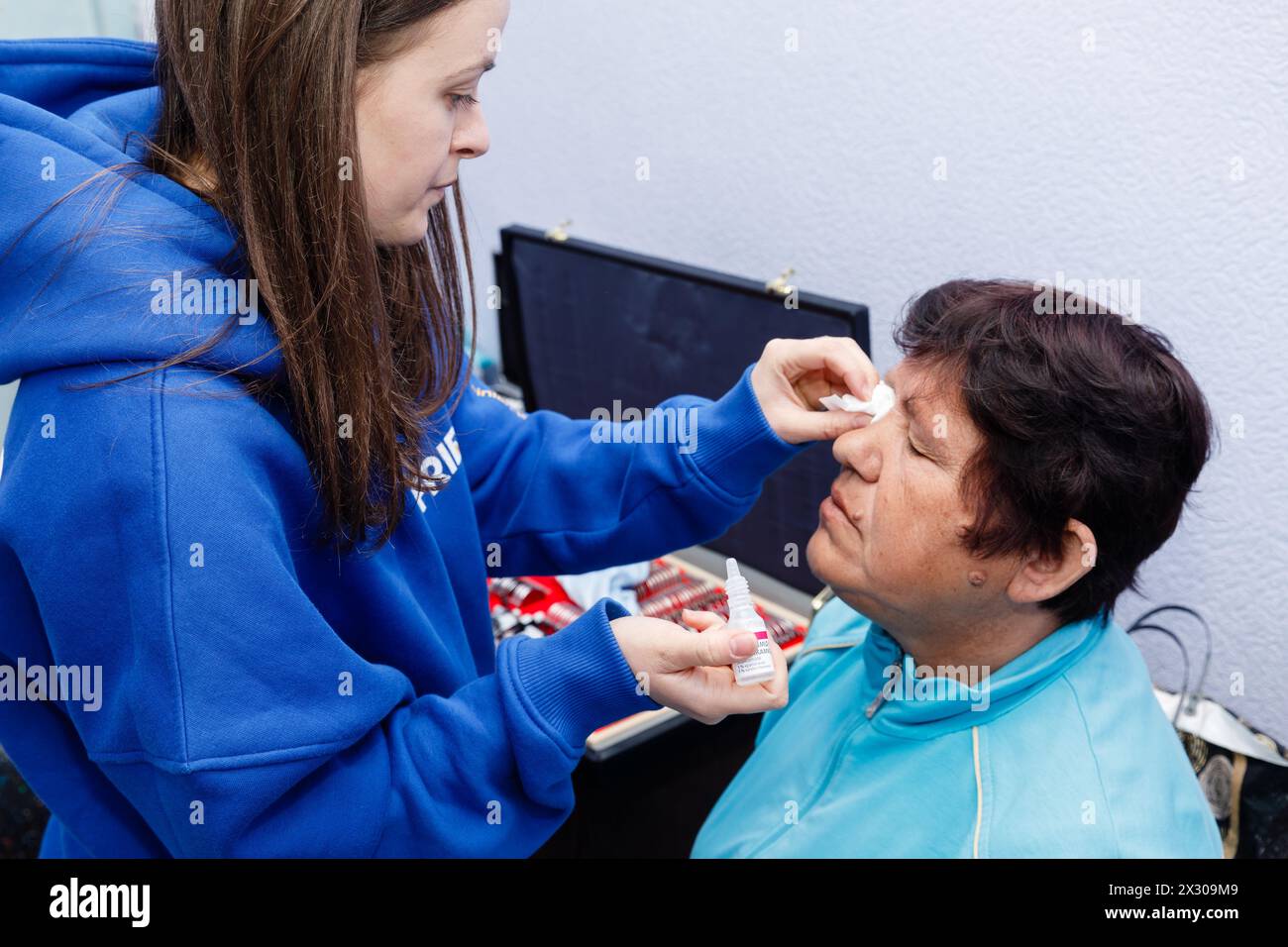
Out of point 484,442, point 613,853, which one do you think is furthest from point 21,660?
point 613,853

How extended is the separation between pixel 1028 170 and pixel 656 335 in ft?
2.07

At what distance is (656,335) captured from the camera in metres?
1.88

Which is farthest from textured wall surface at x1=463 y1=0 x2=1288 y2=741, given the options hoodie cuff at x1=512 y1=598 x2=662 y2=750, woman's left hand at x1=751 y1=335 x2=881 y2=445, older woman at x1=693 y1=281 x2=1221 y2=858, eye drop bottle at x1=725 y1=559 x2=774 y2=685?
hoodie cuff at x1=512 y1=598 x2=662 y2=750

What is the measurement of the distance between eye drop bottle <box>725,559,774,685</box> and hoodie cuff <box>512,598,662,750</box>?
10 cm

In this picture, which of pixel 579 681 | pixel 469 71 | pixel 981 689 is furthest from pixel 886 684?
pixel 469 71

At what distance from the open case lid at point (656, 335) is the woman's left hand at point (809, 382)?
0.82 ft

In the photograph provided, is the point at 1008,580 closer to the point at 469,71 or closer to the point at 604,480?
the point at 604,480

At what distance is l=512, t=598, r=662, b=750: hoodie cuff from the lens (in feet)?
3.34

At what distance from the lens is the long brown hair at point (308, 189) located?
857 mm

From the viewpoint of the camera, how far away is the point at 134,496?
32.8 inches
